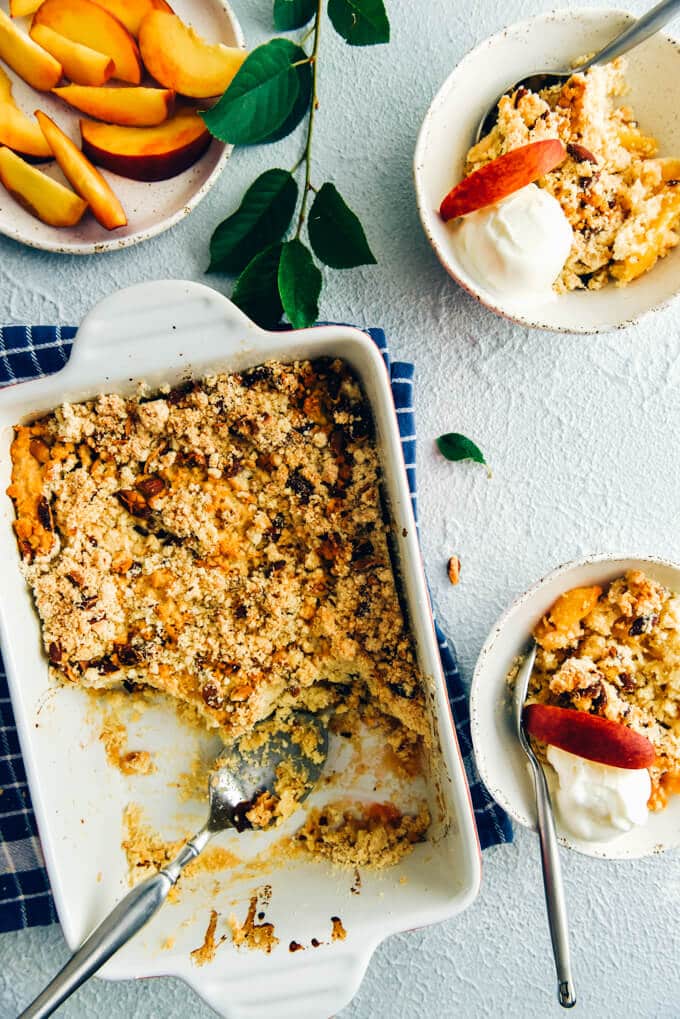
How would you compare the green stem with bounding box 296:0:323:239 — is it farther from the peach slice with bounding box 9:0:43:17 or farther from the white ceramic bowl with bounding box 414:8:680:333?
the peach slice with bounding box 9:0:43:17

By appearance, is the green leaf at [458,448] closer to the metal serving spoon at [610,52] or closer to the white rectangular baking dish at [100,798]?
the white rectangular baking dish at [100,798]

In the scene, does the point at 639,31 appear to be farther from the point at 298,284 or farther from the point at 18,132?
the point at 18,132

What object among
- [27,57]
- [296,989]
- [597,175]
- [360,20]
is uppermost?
[27,57]

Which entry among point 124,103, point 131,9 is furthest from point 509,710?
point 131,9

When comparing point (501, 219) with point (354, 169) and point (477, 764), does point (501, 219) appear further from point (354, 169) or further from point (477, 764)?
point (477, 764)

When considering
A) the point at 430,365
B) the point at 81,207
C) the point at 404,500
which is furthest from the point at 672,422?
the point at 81,207

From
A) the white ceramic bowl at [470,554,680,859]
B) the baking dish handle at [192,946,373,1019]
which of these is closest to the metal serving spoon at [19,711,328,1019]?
the baking dish handle at [192,946,373,1019]
